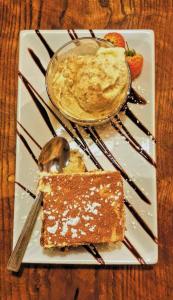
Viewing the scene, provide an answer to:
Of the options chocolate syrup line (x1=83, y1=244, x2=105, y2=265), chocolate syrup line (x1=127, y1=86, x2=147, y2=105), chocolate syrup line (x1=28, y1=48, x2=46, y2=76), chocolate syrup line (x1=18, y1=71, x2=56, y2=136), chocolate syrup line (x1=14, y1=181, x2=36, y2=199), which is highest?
chocolate syrup line (x1=28, y1=48, x2=46, y2=76)

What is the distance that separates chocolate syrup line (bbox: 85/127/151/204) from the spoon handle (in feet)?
0.89

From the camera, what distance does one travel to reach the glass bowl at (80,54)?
185 cm

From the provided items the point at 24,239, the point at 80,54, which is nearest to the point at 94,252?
the point at 24,239

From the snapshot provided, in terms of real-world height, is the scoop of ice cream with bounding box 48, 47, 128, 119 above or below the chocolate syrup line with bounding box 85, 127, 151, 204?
above

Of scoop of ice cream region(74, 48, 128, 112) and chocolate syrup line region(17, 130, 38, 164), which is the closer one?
scoop of ice cream region(74, 48, 128, 112)

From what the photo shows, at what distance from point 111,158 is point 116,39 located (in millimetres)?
425

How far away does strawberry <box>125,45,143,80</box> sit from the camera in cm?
190

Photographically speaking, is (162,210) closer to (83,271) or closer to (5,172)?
(83,271)

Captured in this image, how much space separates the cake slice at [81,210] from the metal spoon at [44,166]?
61mm

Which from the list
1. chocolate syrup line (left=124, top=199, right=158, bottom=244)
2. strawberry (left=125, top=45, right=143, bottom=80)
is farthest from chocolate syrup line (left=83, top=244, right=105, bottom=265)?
strawberry (left=125, top=45, right=143, bottom=80)

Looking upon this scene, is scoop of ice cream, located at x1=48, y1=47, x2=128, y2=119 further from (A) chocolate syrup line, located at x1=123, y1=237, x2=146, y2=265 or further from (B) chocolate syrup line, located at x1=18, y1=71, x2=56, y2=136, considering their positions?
(A) chocolate syrup line, located at x1=123, y1=237, x2=146, y2=265

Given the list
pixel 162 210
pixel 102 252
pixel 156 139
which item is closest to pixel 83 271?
pixel 102 252

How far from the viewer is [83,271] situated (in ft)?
6.14

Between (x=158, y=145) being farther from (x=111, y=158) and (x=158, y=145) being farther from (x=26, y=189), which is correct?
(x=26, y=189)
